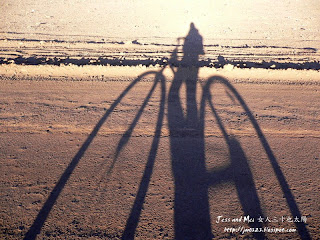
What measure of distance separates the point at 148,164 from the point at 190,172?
72cm

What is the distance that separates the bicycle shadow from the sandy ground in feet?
0.06

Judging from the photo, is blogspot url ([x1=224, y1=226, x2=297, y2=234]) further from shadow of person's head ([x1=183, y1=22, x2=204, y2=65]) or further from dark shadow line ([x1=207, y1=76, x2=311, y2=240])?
shadow of person's head ([x1=183, y1=22, x2=204, y2=65])

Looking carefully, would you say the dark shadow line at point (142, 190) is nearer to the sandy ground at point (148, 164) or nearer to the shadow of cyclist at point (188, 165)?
the sandy ground at point (148, 164)

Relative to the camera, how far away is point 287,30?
11.3 meters

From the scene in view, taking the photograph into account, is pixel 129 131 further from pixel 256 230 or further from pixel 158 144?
pixel 256 230

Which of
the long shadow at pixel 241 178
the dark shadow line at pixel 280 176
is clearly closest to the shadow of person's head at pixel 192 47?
the dark shadow line at pixel 280 176

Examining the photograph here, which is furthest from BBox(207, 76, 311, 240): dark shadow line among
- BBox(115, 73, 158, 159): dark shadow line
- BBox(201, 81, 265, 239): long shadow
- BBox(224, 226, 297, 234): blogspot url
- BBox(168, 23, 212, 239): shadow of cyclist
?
BBox(115, 73, 158, 159): dark shadow line

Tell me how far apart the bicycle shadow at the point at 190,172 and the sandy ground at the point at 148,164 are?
0.02 m

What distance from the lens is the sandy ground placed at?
3033 mm

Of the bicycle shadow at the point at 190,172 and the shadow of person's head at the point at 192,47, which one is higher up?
the shadow of person's head at the point at 192,47

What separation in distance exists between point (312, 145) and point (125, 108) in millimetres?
3866

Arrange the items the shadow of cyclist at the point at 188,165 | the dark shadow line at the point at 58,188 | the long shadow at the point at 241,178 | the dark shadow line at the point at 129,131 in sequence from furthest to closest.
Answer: the dark shadow line at the point at 129,131 → the long shadow at the point at 241,178 → the shadow of cyclist at the point at 188,165 → the dark shadow line at the point at 58,188

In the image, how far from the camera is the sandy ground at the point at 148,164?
303 cm

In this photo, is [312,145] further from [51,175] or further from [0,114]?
[0,114]
